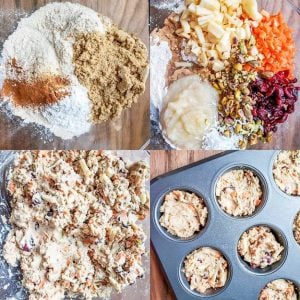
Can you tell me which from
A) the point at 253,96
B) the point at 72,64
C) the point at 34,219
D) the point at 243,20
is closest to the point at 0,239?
the point at 34,219

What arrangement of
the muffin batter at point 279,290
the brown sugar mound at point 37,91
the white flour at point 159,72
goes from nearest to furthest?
1. the brown sugar mound at point 37,91
2. the white flour at point 159,72
3. the muffin batter at point 279,290

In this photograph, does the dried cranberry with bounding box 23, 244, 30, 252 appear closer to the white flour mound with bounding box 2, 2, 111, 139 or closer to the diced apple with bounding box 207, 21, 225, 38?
the white flour mound with bounding box 2, 2, 111, 139

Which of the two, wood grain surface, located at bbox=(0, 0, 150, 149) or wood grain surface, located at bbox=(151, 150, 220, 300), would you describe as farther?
wood grain surface, located at bbox=(151, 150, 220, 300)

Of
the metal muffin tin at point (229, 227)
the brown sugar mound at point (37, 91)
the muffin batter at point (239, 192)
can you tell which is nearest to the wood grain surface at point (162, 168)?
the metal muffin tin at point (229, 227)

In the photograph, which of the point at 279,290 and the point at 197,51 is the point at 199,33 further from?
the point at 279,290

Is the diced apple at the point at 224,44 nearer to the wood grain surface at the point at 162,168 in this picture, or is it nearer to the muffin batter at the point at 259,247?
the wood grain surface at the point at 162,168

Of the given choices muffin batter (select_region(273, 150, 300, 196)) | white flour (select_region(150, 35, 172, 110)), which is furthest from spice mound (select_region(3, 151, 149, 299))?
muffin batter (select_region(273, 150, 300, 196))

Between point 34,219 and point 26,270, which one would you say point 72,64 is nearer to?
point 34,219
